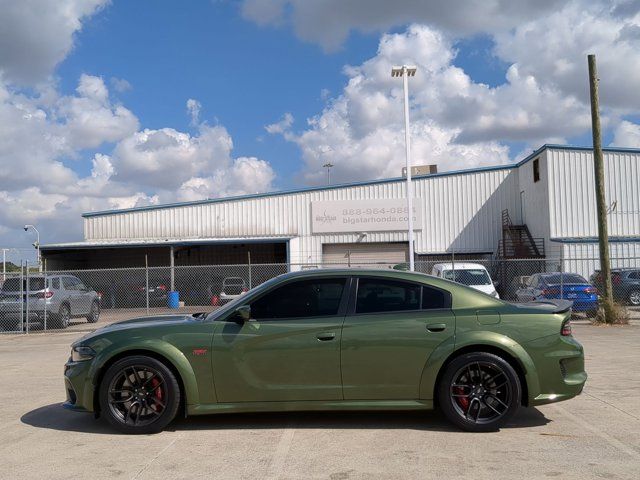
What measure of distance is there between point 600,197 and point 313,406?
13.6 m

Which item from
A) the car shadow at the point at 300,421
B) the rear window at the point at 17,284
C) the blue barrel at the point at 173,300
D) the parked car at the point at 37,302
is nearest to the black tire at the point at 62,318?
the parked car at the point at 37,302

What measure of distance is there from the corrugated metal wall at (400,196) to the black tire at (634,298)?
12595 mm

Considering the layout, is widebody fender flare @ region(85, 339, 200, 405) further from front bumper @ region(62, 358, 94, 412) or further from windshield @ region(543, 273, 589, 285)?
windshield @ region(543, 273, 589, 285)

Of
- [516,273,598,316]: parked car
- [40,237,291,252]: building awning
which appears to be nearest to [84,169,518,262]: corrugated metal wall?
[40,237,291,252]: building awning

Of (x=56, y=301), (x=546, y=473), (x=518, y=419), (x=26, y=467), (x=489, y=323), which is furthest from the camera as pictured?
(x=56, y=301)

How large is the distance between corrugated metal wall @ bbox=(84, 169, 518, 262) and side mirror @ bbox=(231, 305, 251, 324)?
89.9ft

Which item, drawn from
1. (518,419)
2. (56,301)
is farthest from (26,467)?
(56,301)

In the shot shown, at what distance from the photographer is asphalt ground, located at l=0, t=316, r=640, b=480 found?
182 inches

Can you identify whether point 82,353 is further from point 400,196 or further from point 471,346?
point 400,196

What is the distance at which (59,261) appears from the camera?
3531 cm

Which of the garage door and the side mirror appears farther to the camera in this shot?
the garage door

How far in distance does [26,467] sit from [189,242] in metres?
27.7

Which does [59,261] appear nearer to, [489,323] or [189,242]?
[189,242]

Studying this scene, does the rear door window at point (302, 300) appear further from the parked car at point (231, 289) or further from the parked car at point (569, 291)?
the parked car at point (231, 289)
